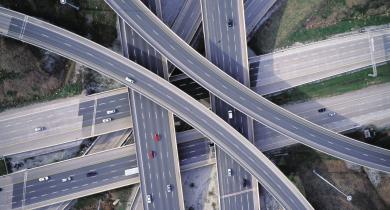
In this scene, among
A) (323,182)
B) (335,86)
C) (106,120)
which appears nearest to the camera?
(106,120)

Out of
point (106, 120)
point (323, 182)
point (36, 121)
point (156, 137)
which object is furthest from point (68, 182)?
point (323, 182)

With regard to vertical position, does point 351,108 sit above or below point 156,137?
above

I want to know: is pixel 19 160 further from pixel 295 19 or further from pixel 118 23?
pixel 295 19

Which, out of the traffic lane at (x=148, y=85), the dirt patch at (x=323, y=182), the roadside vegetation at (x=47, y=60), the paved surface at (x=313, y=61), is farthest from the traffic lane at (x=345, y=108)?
the roadside vegetation at (x=47, y=60)

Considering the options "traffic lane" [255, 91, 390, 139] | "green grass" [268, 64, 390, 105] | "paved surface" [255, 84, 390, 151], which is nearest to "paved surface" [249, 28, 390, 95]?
"green grass" [268, 64, 390, 105]

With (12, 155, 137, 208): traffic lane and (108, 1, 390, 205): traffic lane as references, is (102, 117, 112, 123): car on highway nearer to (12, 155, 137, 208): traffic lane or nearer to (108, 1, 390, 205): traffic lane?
(12, 155, 137, 208): traffic lane

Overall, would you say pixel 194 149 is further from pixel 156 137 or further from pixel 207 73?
pixel 207 73

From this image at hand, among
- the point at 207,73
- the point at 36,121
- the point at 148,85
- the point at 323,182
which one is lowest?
the point at 323,182

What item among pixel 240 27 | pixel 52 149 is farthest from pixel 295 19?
pixel 52 149
